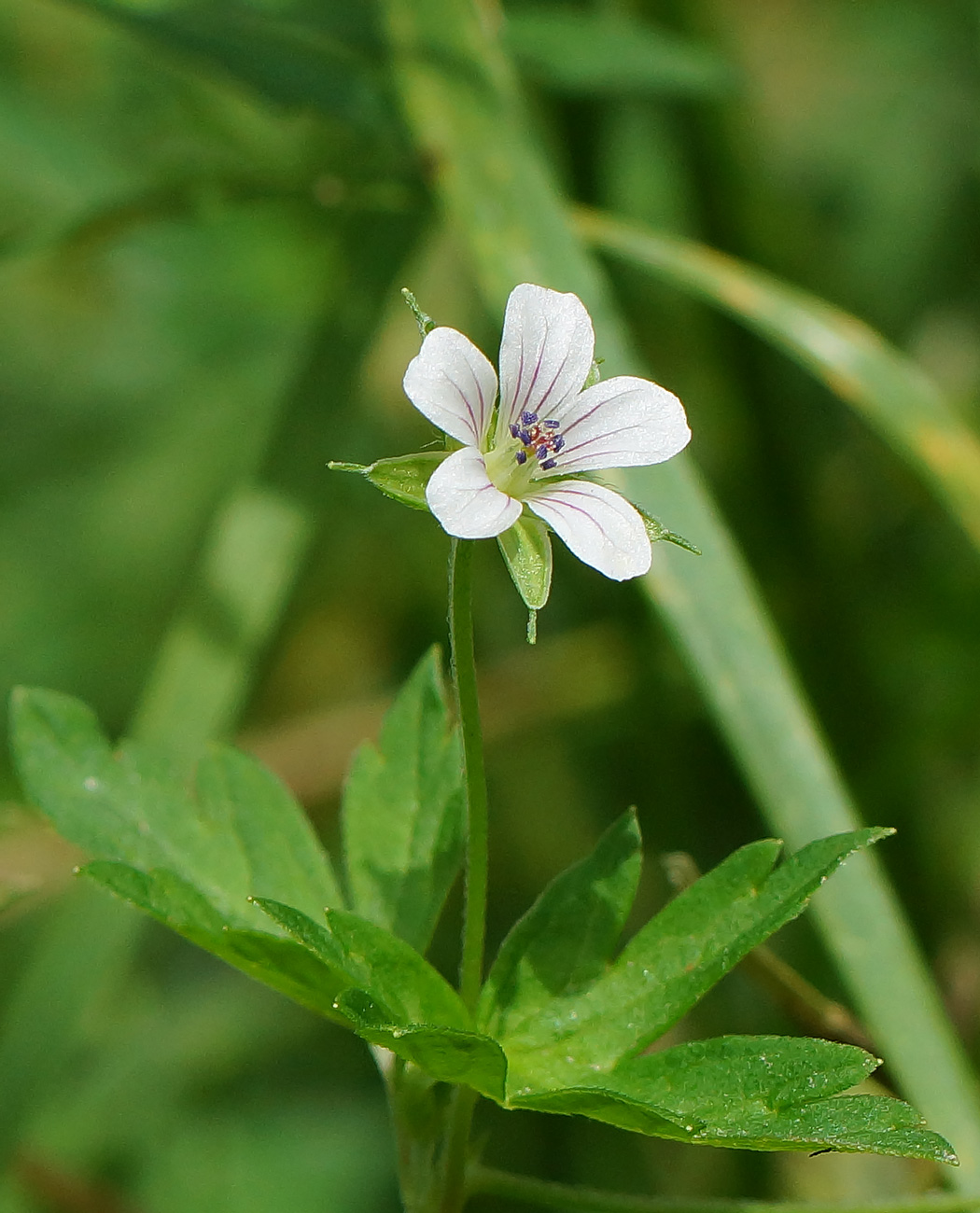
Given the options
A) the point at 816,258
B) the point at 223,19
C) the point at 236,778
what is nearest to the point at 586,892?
the point at 236,778

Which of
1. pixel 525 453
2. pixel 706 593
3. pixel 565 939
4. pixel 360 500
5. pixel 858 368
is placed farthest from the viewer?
pixel 360 500

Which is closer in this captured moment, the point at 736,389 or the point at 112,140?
the point at 736,389

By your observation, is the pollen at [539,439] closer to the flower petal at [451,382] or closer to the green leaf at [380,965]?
the flower petal at [451,382]

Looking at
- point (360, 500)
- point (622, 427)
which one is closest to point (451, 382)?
point (622, 427)

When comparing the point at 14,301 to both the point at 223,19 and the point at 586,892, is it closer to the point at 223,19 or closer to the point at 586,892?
the point at 223,19

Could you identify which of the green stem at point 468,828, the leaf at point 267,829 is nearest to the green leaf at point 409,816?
the leaf at point 267,829

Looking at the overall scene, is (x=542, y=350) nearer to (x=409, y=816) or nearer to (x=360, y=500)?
(x=409, y=816)

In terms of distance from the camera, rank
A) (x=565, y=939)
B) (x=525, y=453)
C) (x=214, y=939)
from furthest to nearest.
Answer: (x=525, y=453) < (x=565, y=939) < (x=214, y=939)

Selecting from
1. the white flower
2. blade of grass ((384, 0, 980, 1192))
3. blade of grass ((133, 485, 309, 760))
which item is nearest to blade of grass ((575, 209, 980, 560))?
blade of grass ((384, 0, 980, 1192))

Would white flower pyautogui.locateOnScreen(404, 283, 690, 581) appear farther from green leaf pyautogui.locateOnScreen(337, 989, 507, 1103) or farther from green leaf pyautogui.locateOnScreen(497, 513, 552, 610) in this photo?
green leaf pyautogui.locateOnScreen(337, 989, 507, 1103)
